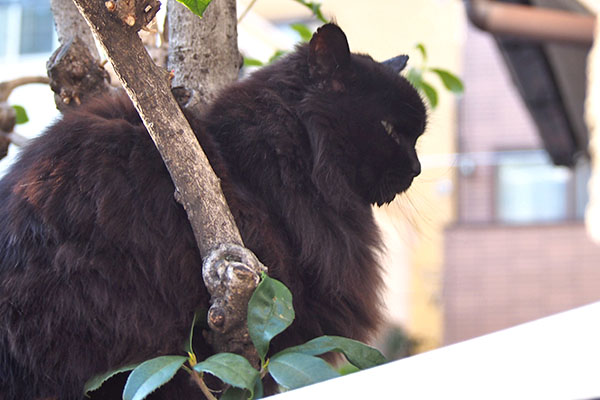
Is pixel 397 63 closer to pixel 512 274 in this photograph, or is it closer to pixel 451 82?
pixel 451 82

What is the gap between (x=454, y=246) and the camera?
25.6 ft

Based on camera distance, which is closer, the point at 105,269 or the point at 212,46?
the point at 105,269

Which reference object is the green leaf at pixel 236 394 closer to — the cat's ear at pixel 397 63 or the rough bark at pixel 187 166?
the rough bark at pixel 187 166

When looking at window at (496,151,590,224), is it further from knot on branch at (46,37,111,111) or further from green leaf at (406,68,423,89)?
knot on branch at (46,37,111,111)

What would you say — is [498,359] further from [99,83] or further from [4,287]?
[99,83]

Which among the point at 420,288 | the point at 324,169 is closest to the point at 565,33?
the point at 324,169

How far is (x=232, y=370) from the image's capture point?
97 cm

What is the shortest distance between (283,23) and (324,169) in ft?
24.0

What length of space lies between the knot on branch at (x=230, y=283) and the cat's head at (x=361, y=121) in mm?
401

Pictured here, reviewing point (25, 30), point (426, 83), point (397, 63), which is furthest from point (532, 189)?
point (397, 63)

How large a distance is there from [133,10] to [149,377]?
51 centimetres

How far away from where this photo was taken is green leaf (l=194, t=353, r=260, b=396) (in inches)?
37.6

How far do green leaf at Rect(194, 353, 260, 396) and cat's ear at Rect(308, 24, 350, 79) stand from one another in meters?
0.69

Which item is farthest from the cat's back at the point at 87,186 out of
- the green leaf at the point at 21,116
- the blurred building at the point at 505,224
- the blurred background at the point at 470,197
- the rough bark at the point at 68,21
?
the blurred building at the point at 505,224
